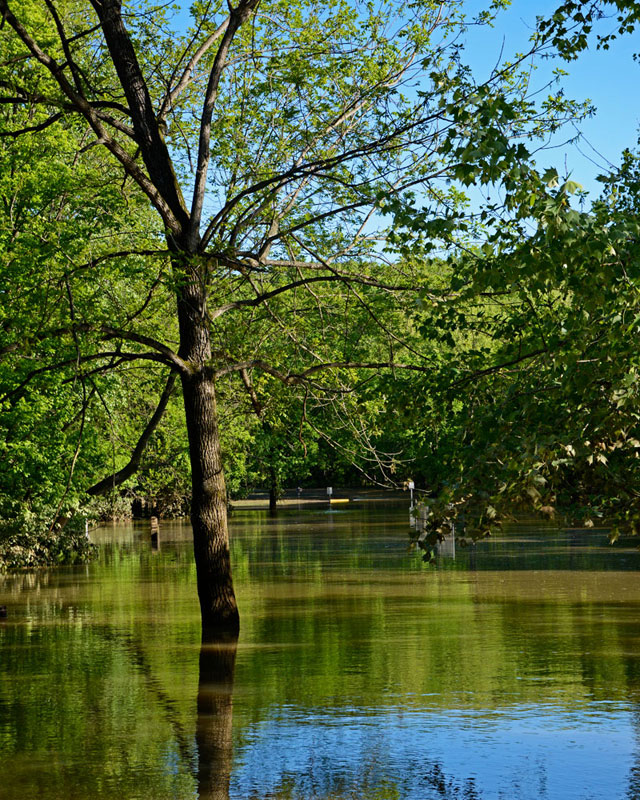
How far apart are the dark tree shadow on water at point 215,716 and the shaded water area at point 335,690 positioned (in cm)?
4

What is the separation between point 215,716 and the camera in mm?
13086

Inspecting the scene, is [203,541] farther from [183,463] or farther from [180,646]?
[183,463]

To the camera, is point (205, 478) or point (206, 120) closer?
point (205, 478)

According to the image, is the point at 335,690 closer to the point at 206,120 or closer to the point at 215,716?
the point at 215,716

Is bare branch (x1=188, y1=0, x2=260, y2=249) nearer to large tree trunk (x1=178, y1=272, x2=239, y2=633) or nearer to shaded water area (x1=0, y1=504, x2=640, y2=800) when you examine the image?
large tree trunk (x1=178, y1=272, x2=239, y2=633)

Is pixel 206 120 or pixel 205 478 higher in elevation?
pixel 206 120

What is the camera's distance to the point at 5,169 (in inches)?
1128

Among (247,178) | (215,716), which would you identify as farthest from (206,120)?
(215,716)

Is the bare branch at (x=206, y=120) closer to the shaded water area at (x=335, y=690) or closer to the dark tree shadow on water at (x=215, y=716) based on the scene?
the dark tree shadow on water at (x=215, y=716)

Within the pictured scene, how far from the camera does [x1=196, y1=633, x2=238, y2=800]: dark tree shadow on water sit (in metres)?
10.2

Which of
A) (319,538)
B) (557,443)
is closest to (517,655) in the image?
(557,443)

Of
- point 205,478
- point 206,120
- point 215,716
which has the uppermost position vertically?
point 206,120

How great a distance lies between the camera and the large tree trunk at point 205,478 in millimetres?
18641

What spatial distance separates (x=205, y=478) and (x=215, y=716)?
20.5ft
